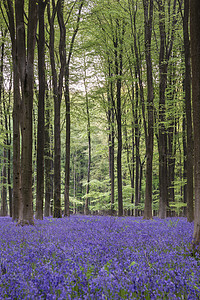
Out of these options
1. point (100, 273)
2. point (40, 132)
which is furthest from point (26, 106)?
point (100, 273)

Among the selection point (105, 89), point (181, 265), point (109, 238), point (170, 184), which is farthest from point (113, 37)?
point (181, 265)

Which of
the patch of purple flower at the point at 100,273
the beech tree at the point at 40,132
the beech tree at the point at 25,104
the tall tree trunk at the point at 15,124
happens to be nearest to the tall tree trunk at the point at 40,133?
the beech tree at the point at 40,132

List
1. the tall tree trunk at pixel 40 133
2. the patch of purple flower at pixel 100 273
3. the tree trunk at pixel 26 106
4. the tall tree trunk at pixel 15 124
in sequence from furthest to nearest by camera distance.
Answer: the tall tree trunk at pixel 15 124 < the tall tree trunk at pixel 40 133 < the tree trunk at pixel 26 106 < the patch of purple flower at pixel 100 273

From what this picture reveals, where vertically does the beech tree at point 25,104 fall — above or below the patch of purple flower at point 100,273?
above

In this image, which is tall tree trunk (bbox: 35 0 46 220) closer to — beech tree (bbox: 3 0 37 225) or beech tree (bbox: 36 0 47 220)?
beech tree (bbox: 36 0 47 220)

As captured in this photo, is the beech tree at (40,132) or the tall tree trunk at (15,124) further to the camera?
the tall tree trunk at (15,124)

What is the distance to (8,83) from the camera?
2625cm

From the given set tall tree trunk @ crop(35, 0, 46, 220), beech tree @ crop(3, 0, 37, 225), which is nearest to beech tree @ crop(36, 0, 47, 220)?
tall tree trunk @ crop(35, 0, 46, 220)

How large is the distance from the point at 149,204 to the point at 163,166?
11.7 ft

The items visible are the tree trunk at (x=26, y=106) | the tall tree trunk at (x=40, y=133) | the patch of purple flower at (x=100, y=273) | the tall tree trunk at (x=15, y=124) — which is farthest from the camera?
the tall tree trunk at (x=15, y=124)

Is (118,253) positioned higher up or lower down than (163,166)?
lower down

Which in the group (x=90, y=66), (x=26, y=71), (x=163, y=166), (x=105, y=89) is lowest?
(x=163, y=166)

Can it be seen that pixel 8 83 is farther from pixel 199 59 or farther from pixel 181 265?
pixel 181 265

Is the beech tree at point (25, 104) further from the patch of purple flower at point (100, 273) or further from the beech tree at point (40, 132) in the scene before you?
the patch of purple flower at point (100, 273)
